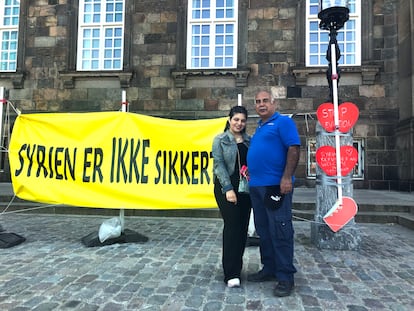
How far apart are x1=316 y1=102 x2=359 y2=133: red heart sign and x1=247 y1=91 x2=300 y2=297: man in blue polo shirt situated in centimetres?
171

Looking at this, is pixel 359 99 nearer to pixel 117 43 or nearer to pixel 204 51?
pixel 204 51

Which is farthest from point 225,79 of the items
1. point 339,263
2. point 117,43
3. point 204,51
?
point 339,263

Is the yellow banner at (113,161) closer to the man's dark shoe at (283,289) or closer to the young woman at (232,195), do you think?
the young woman at (232,195)

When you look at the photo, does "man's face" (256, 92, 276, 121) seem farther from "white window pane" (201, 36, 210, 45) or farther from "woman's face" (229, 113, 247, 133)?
"white window pane" (201, 36, 210, 45)

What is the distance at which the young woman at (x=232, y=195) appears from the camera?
11.7 feet

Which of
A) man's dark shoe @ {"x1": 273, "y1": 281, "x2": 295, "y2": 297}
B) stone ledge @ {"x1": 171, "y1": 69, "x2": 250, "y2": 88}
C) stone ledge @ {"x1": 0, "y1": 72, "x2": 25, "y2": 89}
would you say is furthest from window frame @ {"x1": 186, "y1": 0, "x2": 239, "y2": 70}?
man's dark shoe @ {"x1": 273, "y1": 281, "x2": 295, "y2": 297}

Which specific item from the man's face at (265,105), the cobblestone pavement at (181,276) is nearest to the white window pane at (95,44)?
the cobblestone pavement at (181,276)

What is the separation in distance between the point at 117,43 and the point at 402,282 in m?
11.0

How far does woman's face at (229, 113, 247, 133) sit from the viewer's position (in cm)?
372

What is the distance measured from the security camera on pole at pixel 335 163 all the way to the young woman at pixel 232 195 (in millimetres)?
1765

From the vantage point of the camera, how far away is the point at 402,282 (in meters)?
3.69

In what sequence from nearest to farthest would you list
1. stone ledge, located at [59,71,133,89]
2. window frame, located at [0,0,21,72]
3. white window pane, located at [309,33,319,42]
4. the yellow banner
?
the yellow banner
white window pane, located at [309,33,319,42]
stone ledge, located at [59,71,133,89]
window frame, located at [0,0,21,72]

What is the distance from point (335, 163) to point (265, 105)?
6.14ft

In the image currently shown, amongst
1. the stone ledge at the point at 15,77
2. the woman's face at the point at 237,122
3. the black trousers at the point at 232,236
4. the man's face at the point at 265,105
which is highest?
the stone ledge at the point at 15,77
